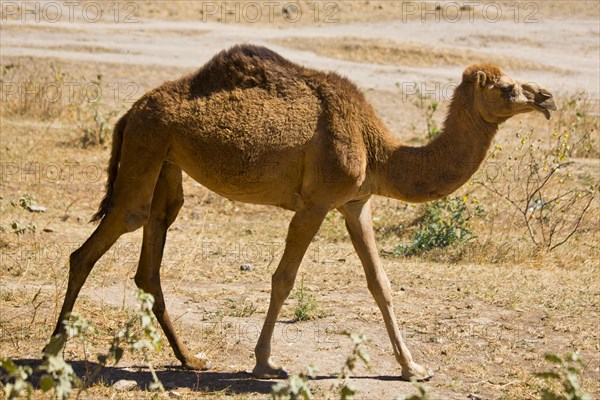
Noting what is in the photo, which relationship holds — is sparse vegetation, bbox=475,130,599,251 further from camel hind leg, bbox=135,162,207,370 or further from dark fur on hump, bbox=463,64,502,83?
camel hind leg, bbox=135,162,207,370

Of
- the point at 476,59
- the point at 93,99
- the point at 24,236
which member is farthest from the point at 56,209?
the point at 476,59

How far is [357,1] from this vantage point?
2894 cm

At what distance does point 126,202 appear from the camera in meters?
7.11

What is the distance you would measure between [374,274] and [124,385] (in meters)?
1.91

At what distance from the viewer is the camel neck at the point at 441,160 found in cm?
716

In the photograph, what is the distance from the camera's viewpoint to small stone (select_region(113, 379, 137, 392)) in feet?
21.9

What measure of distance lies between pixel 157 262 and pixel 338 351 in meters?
1.49

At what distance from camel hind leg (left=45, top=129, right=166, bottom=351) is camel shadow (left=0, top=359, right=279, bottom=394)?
34cm

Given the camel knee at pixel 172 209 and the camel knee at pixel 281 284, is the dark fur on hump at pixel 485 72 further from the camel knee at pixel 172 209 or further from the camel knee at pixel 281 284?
the camel knee at pixel 172 209

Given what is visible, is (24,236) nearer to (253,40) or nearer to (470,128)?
(470,128)

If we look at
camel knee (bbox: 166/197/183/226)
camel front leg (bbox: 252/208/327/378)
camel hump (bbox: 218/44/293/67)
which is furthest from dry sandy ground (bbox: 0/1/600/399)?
camel hump (bbox: 218/44/293/67)

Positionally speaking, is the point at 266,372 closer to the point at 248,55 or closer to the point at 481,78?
the point at 248,55

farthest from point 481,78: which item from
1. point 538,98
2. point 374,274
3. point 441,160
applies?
point 374,274

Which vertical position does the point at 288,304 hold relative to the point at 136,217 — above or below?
below
